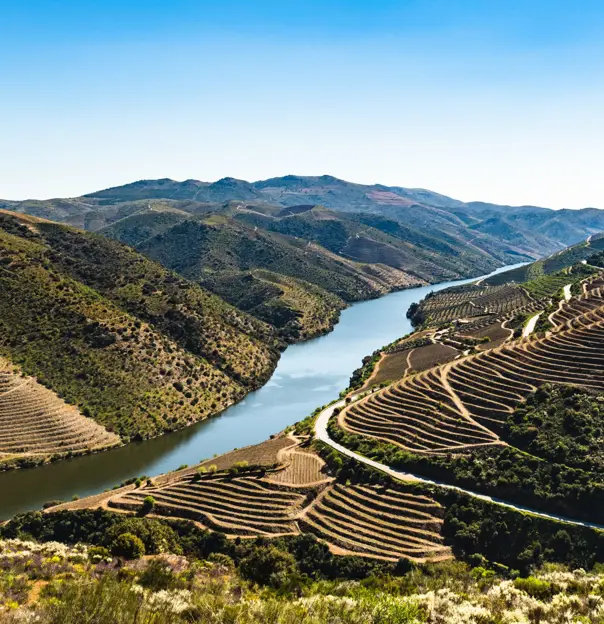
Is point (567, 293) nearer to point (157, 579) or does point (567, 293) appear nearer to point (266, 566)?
point (266, 566)

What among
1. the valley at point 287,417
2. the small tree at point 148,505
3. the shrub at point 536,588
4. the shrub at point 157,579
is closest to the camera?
the shrub at point 536,588

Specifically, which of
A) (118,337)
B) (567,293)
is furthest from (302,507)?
(567,293)

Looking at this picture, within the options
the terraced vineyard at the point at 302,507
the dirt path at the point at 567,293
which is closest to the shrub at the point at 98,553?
the terraced vineyard at the point at 302,507

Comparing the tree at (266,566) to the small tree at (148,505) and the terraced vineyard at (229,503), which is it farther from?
the small tree at (148,505)

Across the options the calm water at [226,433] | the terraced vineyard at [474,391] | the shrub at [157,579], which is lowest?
the calm water at [226,433]

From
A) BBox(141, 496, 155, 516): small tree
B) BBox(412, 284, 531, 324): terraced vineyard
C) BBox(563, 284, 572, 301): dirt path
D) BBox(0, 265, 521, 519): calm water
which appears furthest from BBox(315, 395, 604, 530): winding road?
BBox(412, 284, 531, 324): terraced vineyard

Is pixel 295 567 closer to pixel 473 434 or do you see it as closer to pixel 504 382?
pixel 473 434
